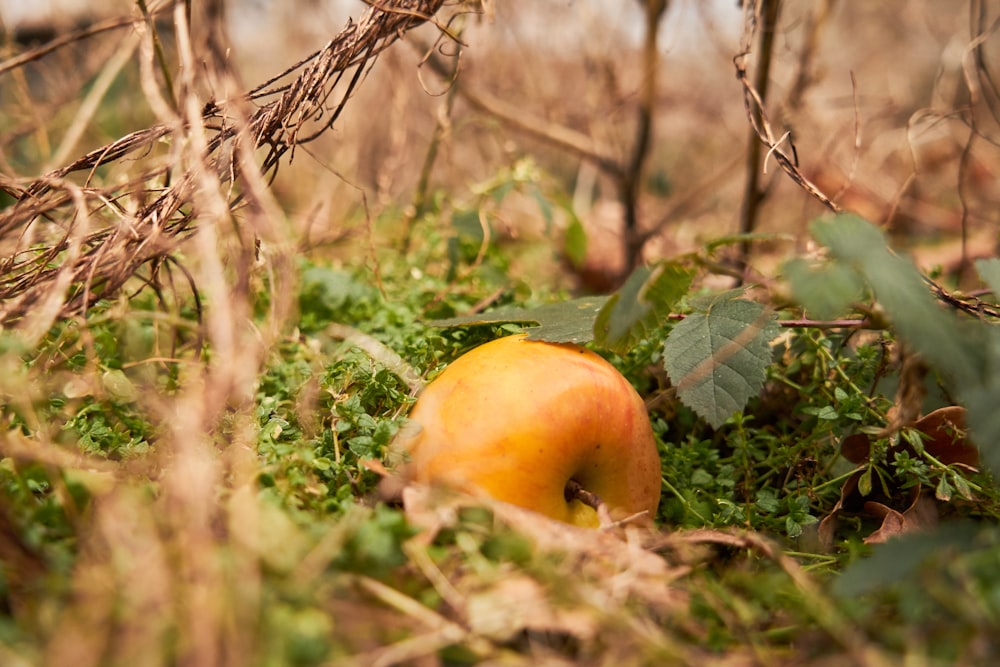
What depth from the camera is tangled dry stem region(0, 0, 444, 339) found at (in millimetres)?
1195

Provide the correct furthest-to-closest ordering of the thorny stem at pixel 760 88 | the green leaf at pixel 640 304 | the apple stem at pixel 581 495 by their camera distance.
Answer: the thorny stem at pixel 760 88, the apple stem at pixel 581 495, the green leaf at pixel 640 304

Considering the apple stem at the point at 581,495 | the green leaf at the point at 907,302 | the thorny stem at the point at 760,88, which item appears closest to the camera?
the green leaf at the point at 907,302

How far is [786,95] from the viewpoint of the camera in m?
2.88

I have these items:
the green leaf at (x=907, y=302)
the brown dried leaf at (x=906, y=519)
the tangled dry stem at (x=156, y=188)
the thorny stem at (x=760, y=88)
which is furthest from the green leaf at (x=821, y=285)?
A: the thorny stem at (x=760, y=88)

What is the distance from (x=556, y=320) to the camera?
1.51 m

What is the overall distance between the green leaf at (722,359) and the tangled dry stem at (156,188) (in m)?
0.78

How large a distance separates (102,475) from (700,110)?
4818 millimetres

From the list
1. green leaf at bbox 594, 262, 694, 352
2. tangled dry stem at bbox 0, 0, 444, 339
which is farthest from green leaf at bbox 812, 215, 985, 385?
tangled dry stem at bbox 0, 0, 444, 339

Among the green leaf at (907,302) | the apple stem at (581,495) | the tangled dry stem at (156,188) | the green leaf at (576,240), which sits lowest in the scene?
the apple stem at (581,495)

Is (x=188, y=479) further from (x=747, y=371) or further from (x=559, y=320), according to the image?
(x=747, y=371)

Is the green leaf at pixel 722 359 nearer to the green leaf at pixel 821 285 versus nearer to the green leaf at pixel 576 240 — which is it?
the green leaf at pixel 821 285

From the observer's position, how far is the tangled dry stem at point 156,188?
1.20m

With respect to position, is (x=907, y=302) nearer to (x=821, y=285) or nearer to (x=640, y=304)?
(x=821, y=285)

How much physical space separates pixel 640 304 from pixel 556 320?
347mm
